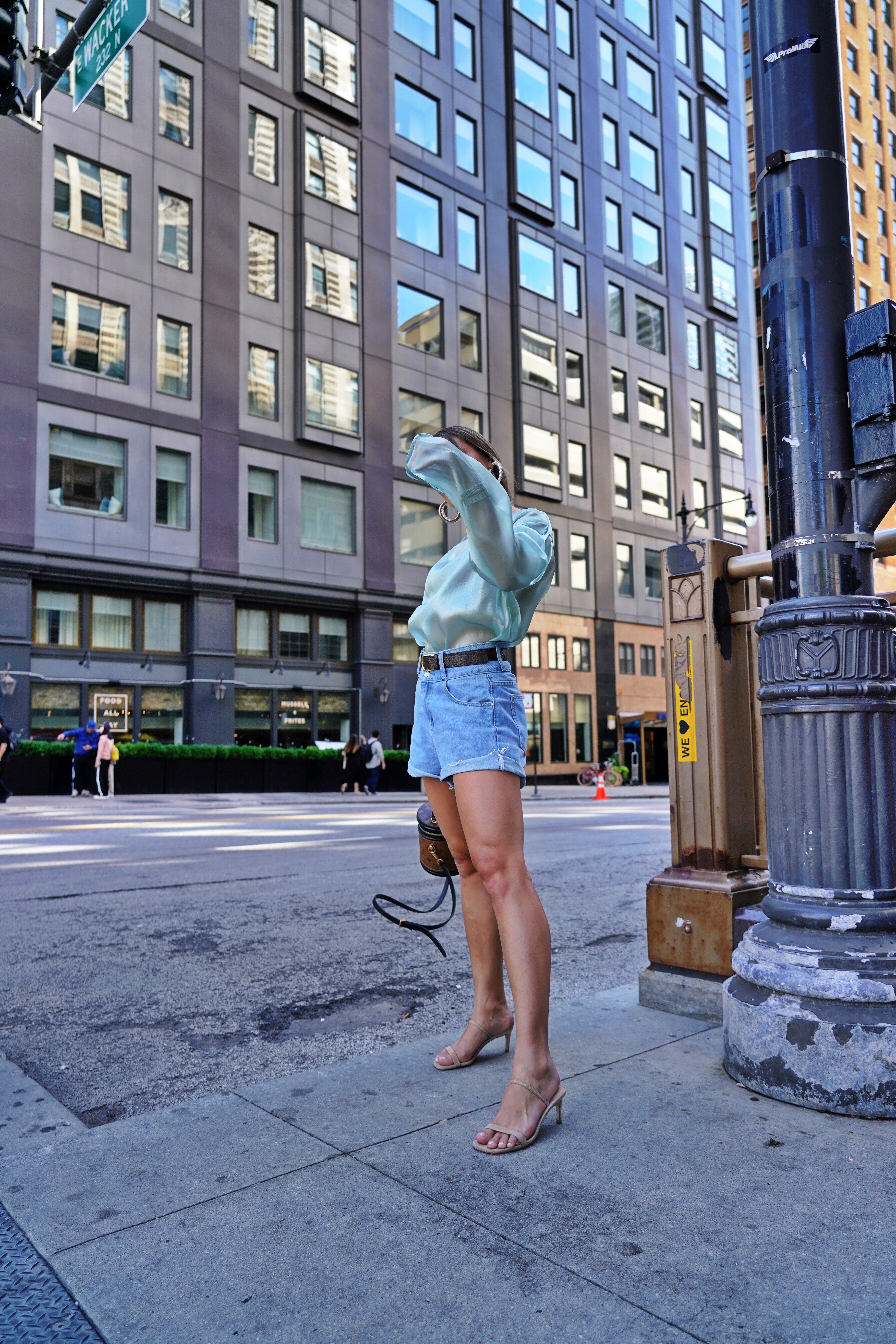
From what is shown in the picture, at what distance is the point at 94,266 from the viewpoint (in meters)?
26.2

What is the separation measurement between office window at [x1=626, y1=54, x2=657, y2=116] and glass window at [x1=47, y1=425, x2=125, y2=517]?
102 ft

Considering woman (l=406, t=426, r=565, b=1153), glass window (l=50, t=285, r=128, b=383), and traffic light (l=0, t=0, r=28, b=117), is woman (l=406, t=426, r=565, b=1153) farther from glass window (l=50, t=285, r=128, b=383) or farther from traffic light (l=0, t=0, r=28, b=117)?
glass window (l=50, t=285, r=128, b=383)

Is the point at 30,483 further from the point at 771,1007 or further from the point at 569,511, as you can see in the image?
the point at 771,1007

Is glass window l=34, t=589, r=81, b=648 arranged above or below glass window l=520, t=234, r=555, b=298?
below

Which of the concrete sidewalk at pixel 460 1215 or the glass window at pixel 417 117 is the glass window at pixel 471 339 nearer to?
the glass window at pixel 417 117

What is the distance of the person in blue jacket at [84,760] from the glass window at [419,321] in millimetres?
17711

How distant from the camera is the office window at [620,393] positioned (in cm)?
4144

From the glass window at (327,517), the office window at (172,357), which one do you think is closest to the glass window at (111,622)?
the glass window at (327,517)

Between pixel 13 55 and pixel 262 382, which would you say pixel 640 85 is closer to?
pixel 262 382

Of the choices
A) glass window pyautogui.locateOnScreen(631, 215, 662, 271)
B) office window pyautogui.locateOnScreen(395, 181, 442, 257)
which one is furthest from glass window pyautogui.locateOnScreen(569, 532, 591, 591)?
glass window pyautogui.locateOnScreen(631, 215, 662, 271)

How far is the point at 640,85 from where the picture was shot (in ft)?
144

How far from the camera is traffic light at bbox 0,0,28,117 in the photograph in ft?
25.5

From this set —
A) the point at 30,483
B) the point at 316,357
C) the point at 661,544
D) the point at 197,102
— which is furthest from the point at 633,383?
the point at 30,483

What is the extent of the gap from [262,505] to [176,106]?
1163 centimetres
